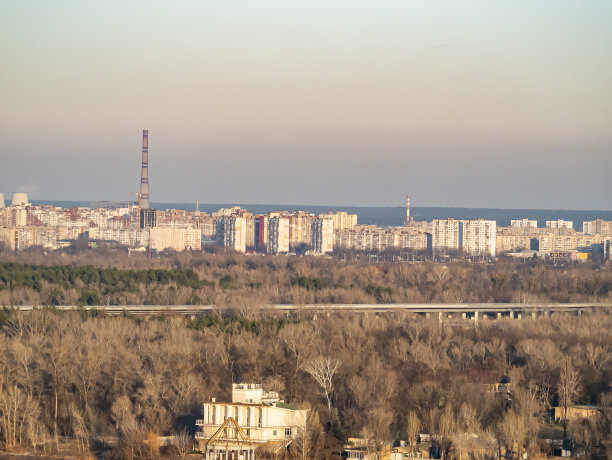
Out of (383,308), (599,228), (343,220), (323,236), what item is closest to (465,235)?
(323,236)

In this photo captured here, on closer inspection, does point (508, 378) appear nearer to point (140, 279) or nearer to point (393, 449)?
point (393, 449)

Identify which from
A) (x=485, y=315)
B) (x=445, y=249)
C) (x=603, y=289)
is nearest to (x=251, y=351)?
(x=485, y=315)

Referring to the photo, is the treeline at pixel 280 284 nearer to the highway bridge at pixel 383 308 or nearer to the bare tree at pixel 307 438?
the highway bridge at pixel 383 308

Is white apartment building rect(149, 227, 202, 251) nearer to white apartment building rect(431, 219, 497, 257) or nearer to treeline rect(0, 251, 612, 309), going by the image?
white apartment building rect(431, 219, 497, 257)

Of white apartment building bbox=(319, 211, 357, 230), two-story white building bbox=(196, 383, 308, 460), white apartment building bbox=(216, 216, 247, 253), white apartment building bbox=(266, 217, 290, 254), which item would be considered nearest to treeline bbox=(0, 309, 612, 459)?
two-story white building bbox=(196, 383, 308, 460)

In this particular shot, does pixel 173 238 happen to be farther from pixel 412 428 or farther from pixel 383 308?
pixel 412 428
